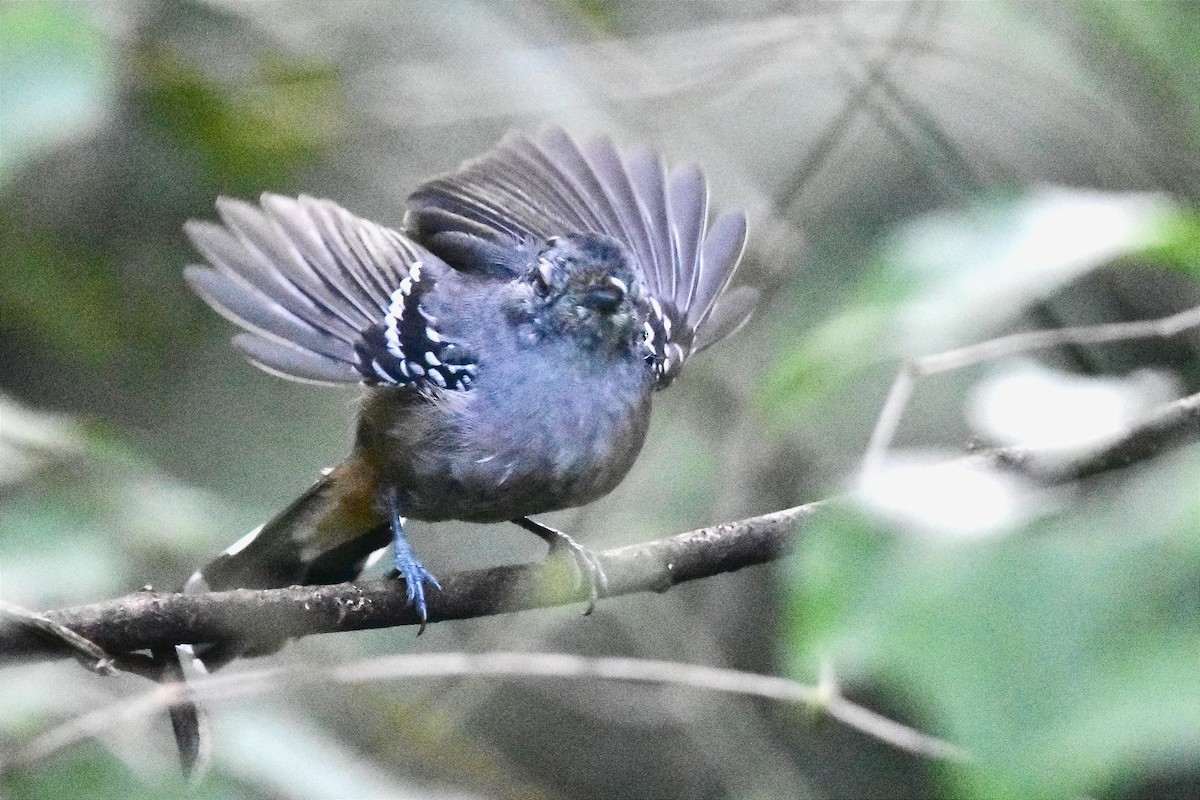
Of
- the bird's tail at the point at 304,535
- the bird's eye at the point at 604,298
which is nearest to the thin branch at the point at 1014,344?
the bird's eye at the point at 604,298

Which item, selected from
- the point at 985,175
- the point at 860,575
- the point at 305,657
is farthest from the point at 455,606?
the point at 985,175

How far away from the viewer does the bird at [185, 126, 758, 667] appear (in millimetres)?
3033

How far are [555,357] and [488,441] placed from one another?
242mm

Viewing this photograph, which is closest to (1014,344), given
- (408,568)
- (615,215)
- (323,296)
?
(408,568)

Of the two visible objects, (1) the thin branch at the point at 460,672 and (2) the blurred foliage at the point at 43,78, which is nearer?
(1) the thin branch at the point at 460,672

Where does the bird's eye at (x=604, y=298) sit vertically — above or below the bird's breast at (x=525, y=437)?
above

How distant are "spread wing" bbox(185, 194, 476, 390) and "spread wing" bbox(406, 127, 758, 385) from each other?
0.89 feet

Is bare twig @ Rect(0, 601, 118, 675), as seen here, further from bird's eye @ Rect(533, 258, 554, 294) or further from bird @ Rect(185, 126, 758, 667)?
bird's eye @ Rect(533, 258, 554, 294)

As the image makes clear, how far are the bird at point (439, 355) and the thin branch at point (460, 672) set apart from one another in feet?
0.32

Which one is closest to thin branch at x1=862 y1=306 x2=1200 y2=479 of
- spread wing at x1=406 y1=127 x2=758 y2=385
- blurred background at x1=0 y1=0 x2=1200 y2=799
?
blurred background at x1=0 y1=0 x2=1200 y2=799

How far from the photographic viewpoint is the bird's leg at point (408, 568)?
2.67m

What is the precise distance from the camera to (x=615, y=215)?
3.71 meters

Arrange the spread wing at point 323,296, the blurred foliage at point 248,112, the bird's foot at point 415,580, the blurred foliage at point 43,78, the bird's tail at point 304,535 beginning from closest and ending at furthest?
the bird's foot at point 415,580 < the blurred foliage at point 43,78 < the spread wing at point 323,296 < the bird's tail at point 304,535 < the blurred foliage at point 248,112

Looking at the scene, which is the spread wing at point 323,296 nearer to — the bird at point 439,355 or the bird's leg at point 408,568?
the bird at point 439,355
